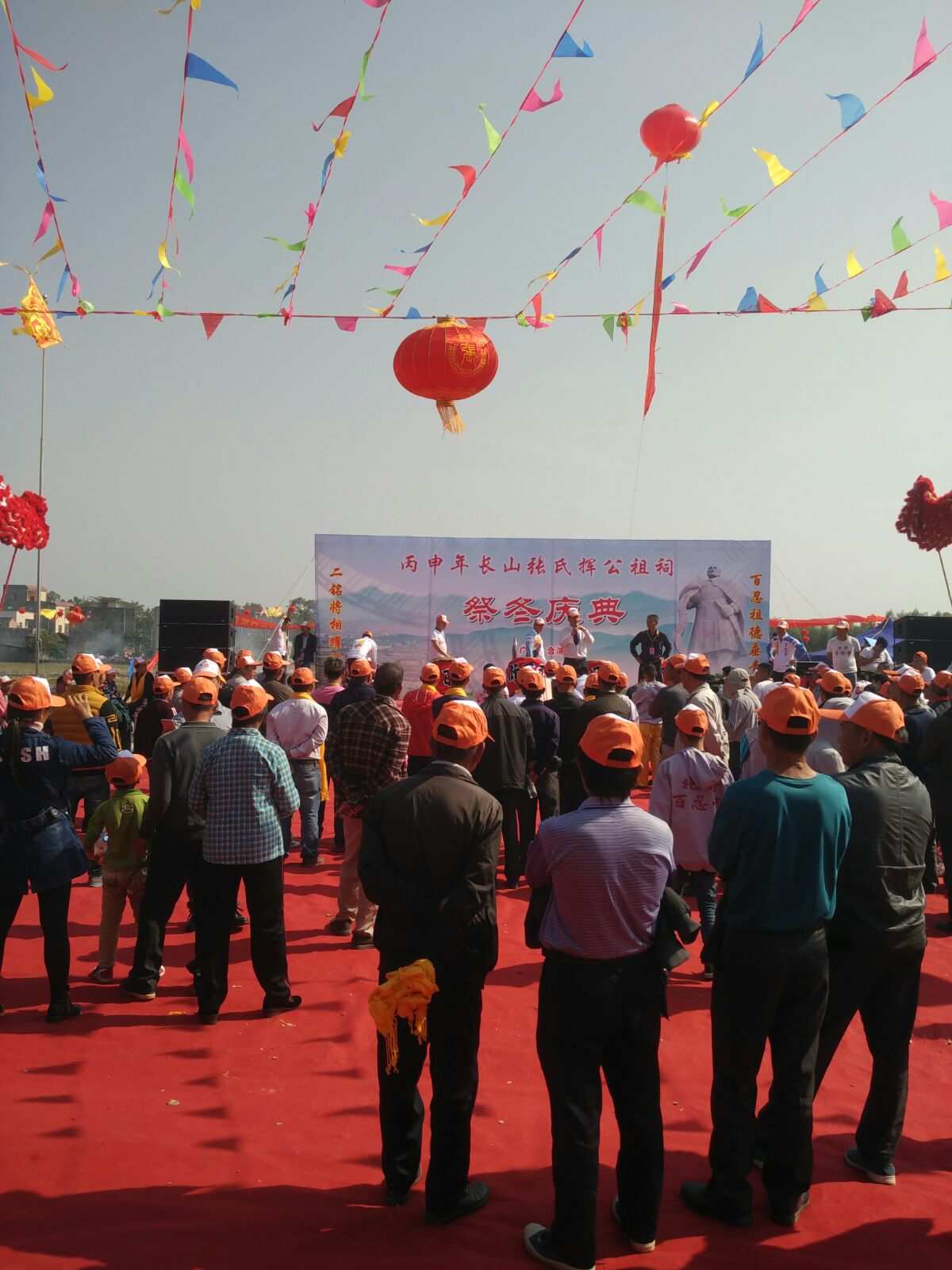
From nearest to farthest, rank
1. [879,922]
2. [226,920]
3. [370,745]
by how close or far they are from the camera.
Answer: [879,922] < [226,920] < [370,745]

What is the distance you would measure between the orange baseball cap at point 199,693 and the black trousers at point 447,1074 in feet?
8.57

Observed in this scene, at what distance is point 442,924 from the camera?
11.1ft

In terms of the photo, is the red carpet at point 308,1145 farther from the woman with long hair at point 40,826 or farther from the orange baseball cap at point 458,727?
the orange baseball cap at point 458,727

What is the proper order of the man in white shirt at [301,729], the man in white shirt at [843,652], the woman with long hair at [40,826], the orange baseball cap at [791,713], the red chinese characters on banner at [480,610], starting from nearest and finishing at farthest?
1. the orange baseball cap at [791,713]
2. the woman with long hair at [40,826]
3. the man in white shirt at [301,729]
4. the man in white shirt at [843,652]
5. the red chinese characters on banner at [480,610]

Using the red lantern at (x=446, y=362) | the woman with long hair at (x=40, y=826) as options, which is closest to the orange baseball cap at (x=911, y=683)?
the red lantern at (x=446, y=362)

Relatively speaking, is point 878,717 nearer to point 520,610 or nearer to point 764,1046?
point 764,1046

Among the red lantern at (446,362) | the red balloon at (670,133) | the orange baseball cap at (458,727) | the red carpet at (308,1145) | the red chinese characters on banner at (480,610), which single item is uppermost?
the red balloon at (670,133)

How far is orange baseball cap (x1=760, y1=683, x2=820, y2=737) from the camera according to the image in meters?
3.49

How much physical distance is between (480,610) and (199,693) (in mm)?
13237

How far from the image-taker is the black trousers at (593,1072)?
10.3ft

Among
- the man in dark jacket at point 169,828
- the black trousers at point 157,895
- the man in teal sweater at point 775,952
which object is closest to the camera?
the man in teal sweater at point 775,952

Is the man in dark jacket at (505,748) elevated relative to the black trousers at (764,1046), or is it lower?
elevated

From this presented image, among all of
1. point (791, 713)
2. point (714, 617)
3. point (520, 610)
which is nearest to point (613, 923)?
point (791, 713)

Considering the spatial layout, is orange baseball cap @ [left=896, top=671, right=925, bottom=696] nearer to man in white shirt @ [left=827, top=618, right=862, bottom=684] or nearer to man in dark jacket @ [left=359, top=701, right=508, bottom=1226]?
man in dark jacket @ [left=359, top=701, right=508, bottom=1226]
